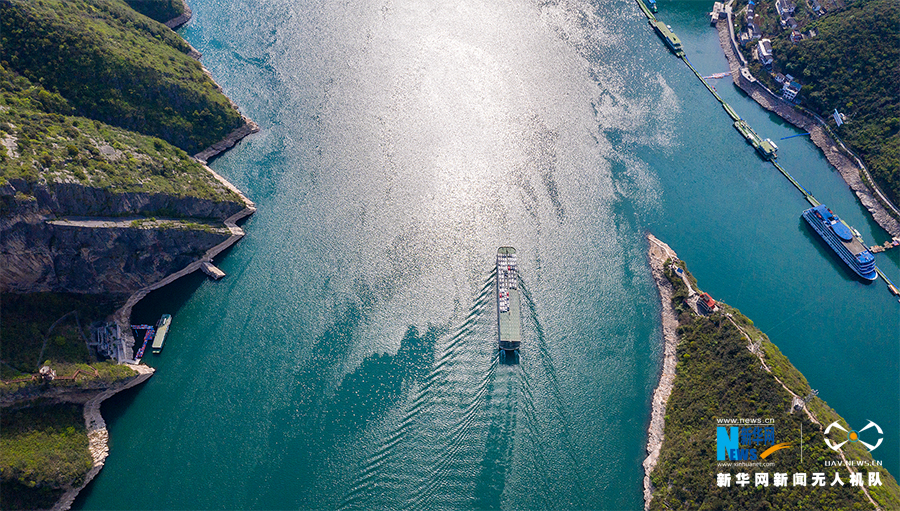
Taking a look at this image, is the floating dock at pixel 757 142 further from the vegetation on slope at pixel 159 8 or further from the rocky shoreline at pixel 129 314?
the vegetation on slope at pixel 159 8

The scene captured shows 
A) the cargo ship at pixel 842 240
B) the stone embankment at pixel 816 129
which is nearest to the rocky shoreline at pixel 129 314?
the cargo ship at pixel 842 240

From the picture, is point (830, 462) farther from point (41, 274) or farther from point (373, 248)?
point (41, 274)

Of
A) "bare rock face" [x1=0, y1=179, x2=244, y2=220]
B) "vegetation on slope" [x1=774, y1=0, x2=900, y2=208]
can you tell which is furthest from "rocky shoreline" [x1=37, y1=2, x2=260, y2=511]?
"vegetation on slope" [x1=774, y1=0, x2=900, y2=208]

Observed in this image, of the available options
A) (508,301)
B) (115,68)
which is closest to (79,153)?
(115,68)

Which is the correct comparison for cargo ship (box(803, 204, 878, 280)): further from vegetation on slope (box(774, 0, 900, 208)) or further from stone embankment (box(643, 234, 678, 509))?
stone embankment (box(643, 234, 678, 509))

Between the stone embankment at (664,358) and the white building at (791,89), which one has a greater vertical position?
the white building at (791,89)

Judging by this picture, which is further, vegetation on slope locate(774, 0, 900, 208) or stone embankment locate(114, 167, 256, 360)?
vegetation on slope locate(774, 0, 900, 208)
